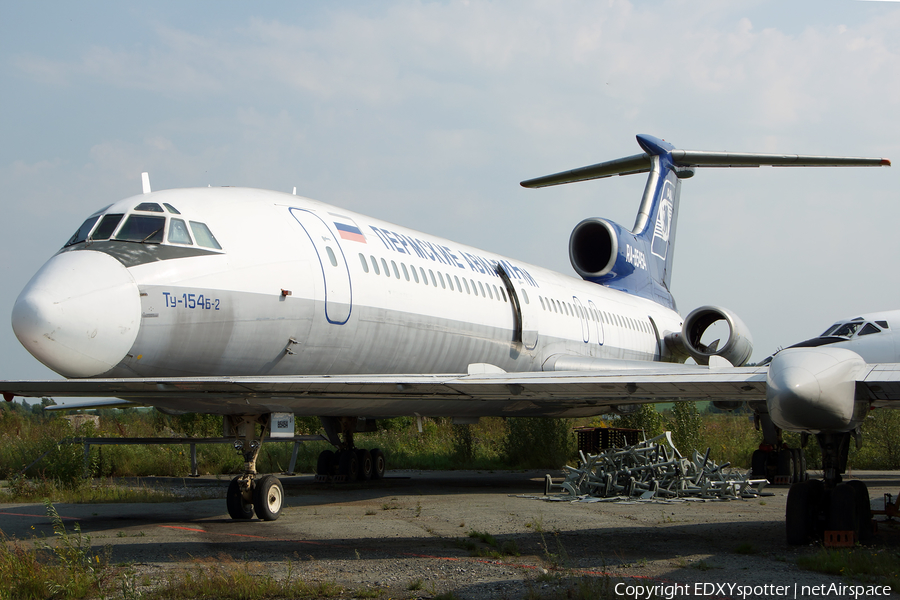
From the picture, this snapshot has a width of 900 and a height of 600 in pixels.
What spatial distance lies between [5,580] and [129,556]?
139cm

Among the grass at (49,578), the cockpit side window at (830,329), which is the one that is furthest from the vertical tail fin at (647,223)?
the grass at (49,578)

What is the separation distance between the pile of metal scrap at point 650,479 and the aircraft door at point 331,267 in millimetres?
4808

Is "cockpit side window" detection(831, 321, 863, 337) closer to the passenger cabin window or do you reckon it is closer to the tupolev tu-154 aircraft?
the tupolev tu-154 aircraft

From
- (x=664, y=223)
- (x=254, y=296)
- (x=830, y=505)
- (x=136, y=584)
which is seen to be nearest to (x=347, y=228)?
(x=254, y=296)

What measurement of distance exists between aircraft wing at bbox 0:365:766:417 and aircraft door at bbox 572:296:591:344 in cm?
741

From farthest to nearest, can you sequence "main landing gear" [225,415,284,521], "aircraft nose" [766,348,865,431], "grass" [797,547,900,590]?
"main landing gear" [225,415,284,521] < "aircraft nose" [766,348,865,431] < "grass" [797,547,900,590]

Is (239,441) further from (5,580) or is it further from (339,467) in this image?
(339,467)

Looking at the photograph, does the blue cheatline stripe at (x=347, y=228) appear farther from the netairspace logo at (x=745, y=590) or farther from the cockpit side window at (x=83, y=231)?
the netairspace logo at (x=745, y=590)

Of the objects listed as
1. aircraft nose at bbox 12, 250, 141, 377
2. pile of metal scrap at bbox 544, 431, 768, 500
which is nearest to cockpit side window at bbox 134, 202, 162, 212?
aircraft nose at bbox 12, 250, 141, 377

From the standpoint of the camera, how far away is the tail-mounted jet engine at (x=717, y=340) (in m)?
17.3

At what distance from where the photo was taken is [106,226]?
7.66m

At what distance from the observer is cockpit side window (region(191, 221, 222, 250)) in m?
7.89

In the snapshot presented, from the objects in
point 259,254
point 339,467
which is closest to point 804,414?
point 259,254

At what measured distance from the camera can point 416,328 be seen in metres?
10.3
